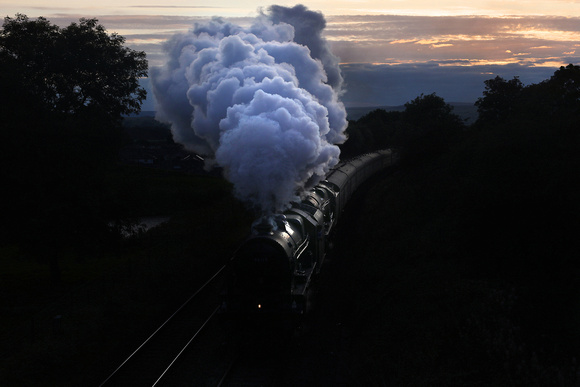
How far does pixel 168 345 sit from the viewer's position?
15977 millimetres

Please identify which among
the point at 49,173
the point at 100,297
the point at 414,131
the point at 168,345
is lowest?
the point at 168,345

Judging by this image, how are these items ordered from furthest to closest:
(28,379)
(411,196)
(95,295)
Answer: (411,196) → (95,295) → (28,379)

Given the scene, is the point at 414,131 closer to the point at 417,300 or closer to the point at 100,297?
the point at 417,300

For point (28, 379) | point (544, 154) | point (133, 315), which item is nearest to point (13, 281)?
point (133, 315)

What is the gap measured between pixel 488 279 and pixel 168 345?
1186 cm

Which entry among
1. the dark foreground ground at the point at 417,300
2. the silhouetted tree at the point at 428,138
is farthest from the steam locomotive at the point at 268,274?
the silhouetted tree at the point at 428,138

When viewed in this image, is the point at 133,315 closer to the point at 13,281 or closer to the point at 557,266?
the point at 13,281

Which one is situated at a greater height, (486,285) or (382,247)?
(382,247)

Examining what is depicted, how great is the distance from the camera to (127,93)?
37.5m

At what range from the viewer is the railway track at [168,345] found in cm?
1370

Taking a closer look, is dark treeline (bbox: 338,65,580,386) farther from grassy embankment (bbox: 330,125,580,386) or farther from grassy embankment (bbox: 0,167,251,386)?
grassy embankment (bbox: 0,167,251,386)

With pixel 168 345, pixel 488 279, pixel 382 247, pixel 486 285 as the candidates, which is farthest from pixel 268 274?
pixel 382 247

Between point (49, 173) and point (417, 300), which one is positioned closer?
point (417, 300)

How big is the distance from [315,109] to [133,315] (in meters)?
10.7
